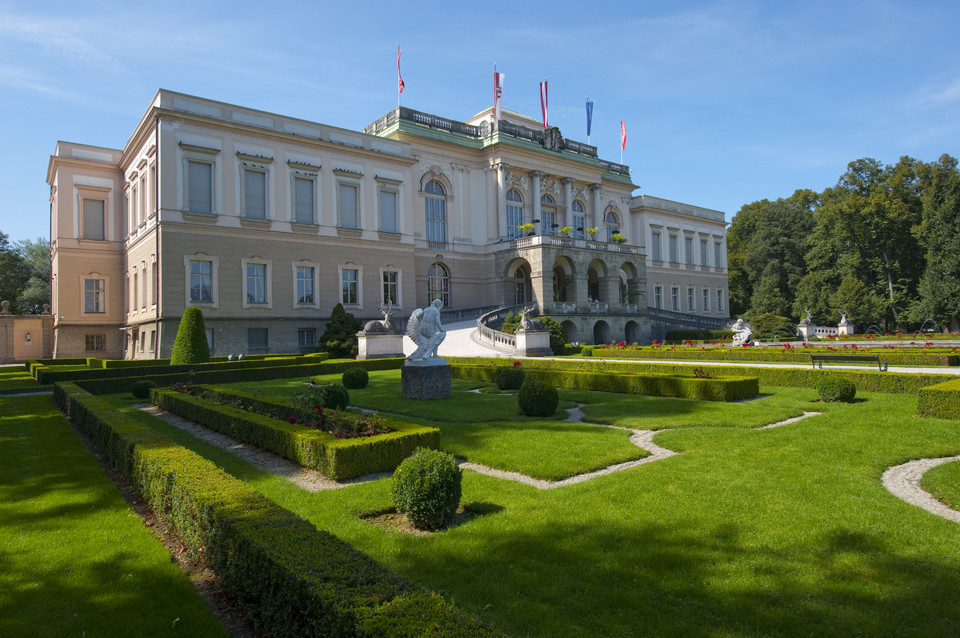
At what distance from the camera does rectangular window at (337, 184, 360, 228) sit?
37281 mm

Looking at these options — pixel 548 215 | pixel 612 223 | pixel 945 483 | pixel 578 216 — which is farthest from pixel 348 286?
pixel 945 483

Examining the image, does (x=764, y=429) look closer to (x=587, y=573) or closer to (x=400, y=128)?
(x=587, y=573)

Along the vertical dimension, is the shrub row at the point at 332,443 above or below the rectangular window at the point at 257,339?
below

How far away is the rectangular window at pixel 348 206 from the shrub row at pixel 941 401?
32.5 metres

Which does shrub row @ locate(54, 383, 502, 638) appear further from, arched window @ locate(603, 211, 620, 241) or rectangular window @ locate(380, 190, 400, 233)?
arched window @ locate(603, 211, 620, 241)

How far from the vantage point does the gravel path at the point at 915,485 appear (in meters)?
6.25

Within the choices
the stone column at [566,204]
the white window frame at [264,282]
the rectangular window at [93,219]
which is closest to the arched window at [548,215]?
the stone column at [566,204]

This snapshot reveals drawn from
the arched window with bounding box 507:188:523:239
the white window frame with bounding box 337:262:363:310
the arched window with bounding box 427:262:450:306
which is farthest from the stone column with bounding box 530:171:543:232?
the white window frame with bounding box 337:262:363:310

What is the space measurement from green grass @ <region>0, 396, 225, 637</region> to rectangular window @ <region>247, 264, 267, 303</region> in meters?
26.0

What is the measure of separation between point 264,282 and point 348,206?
306 inches

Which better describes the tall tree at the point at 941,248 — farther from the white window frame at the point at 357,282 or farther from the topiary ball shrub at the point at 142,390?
the topiary ball shrub at the point at 142,390

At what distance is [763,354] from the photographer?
22000mm

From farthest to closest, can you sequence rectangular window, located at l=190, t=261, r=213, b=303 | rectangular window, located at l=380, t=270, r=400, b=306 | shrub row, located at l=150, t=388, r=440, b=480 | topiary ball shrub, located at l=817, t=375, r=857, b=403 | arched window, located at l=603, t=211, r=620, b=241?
arched window, located at l=603, t=211, r=620, b=241
rectangular window, located at l=380, t=270, r=400, b=306
rectangular window, located at l=190, t=261, r=213, b=303
topiary ball shrub, located at l=817, t=375, r=857, b=403
shrub row, located at l=150, t=388, r=440, b=480

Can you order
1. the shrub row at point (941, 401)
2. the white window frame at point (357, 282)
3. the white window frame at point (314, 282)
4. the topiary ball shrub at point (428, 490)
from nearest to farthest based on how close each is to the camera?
the topiary ball shrub at point (428, 490) → the shrub row at point (941, 401) → the white window frame at point (314, 282) → the white window frame at point (357, 282)
